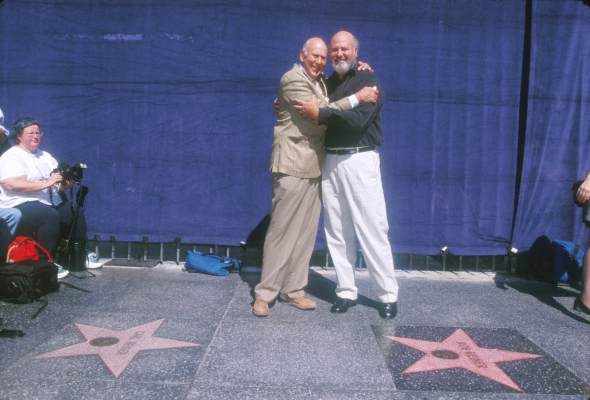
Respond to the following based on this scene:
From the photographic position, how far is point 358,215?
3863 millimetres

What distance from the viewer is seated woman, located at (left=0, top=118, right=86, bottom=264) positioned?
4613 mm

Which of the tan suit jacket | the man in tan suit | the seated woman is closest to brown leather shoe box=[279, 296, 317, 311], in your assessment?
the man in tan suit

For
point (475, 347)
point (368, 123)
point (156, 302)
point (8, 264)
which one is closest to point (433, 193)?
point (368, 123)

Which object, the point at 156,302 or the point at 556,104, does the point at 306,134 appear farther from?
the point at 556,104

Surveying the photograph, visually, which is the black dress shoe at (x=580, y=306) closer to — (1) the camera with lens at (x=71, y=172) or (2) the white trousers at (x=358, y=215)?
(2) the white trousers at (x=358, y=215)

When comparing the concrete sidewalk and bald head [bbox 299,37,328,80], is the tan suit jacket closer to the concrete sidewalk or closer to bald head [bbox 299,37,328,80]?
bald head [bbox 299,37,328,80]

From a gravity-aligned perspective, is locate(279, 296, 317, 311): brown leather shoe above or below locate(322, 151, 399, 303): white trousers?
below

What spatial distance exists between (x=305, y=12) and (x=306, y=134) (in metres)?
1.95

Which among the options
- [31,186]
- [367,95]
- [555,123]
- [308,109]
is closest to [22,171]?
[31,186]

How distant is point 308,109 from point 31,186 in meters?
2.90

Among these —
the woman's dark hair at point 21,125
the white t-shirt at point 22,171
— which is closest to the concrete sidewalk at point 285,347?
the white t-shirt at point 22,171

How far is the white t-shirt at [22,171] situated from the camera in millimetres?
4633

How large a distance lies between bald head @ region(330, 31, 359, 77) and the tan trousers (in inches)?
37.8

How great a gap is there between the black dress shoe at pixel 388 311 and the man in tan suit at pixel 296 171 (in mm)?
577
